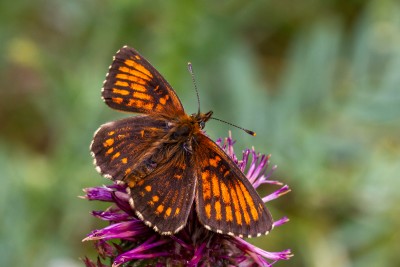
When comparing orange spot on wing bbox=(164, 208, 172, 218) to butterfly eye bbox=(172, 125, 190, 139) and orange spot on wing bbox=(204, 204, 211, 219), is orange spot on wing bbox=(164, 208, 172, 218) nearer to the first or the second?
orange spot on wing bbox=(204, 204, 211, 219)

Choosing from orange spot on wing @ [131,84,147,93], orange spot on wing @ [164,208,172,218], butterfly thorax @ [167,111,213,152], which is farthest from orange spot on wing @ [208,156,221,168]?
orange spot on wing @ [131,84,147,93]

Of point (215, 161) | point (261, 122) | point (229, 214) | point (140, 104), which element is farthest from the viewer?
point (261, 122)

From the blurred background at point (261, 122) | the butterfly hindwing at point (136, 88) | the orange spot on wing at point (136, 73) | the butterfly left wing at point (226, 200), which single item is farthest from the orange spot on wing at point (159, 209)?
the blurred background at point (261, 122)

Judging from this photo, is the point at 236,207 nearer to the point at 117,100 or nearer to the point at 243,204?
the point at 243,204

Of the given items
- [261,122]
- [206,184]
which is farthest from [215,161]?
[261,122]

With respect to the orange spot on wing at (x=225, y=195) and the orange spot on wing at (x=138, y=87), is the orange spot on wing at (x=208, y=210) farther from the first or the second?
the orange spot on wing at (x=138, y=87)

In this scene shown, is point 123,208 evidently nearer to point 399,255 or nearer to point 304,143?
A: point 304,143

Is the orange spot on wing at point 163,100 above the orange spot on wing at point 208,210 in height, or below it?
above
